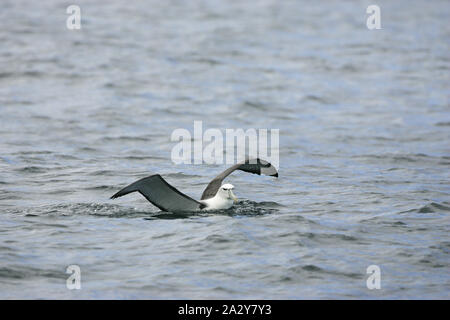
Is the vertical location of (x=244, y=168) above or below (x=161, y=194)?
above

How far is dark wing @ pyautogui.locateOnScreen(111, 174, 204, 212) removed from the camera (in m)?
13.5

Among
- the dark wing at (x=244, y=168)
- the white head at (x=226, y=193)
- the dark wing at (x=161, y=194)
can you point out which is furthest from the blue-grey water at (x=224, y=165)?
the dark wing at (x=244, y=168)

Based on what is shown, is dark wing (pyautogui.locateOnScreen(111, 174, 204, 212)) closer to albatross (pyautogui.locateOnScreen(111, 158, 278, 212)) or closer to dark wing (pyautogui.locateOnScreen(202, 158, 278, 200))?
albatross (pyautogui.locateOnScreen(111, 158, 278, 212))

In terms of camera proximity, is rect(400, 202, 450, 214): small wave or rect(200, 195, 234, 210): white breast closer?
rect(200, 195, 234, 210): white breast

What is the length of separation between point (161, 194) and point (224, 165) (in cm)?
580

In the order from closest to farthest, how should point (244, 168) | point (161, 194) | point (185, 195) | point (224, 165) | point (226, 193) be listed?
1. point (185, 195)
2. point (161, 194)
3. point (226, 193)
4. point (244, 168)
5. point (224, 165)

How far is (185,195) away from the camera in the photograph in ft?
→ 45.3

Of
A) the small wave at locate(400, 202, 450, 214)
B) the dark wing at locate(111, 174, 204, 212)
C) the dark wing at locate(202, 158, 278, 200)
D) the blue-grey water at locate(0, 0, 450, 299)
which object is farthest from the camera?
the small wave at locate(400, 202, 450, 214)

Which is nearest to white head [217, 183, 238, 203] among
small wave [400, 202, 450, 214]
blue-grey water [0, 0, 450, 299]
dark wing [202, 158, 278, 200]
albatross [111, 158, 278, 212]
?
albatross [111, 158, 278, 212]

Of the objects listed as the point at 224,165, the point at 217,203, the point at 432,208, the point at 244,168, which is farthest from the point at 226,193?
the point at 224,165

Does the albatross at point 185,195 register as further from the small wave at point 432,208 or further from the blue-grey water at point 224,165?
the small wave at point 432,208

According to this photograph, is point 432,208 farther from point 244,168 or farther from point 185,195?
point 185,195

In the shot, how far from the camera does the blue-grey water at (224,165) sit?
1197cm

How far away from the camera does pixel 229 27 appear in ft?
134
